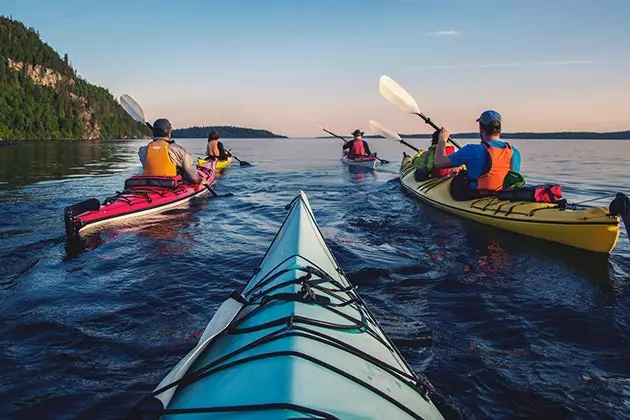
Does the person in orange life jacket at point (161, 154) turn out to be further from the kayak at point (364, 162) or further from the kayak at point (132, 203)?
the kayak at point (364, 162)

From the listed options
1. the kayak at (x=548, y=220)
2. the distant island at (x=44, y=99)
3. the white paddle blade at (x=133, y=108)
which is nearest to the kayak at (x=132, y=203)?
the white paddle blade at (x=133, y=108)

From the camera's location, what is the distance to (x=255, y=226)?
8844 mm

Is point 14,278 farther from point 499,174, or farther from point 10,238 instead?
point 499,174

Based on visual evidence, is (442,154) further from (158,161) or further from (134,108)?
(134,108)

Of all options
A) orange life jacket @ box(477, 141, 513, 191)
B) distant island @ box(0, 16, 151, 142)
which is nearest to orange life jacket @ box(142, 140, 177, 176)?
orange life jacket @ box(477, 141, 513, 191)

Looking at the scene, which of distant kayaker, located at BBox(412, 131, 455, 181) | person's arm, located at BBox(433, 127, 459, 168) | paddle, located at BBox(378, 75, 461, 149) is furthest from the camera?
distant kayaker, located at BBox(412, 131, 455, 181)

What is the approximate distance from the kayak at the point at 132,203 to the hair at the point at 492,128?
6.61 m

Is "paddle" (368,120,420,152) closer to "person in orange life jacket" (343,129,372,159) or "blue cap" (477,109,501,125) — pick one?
"blue cap" (477,109,501,125)

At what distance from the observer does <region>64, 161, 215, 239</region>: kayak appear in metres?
6.79

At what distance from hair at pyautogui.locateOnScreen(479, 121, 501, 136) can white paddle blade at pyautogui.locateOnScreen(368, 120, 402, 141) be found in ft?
20.0

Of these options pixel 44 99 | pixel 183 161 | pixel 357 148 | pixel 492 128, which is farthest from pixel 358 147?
pixel 44 99

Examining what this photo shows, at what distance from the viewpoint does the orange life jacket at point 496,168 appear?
7.72m

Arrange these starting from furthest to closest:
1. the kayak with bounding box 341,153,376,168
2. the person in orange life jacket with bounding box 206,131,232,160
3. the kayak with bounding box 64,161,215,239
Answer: the kayak with bounding box 341,153,376,168 < the person in orange life jacket with bounding box 206,131,232,160 < the kayak with bounding box 64,161,215,239

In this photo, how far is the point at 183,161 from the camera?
9758 millimetres
